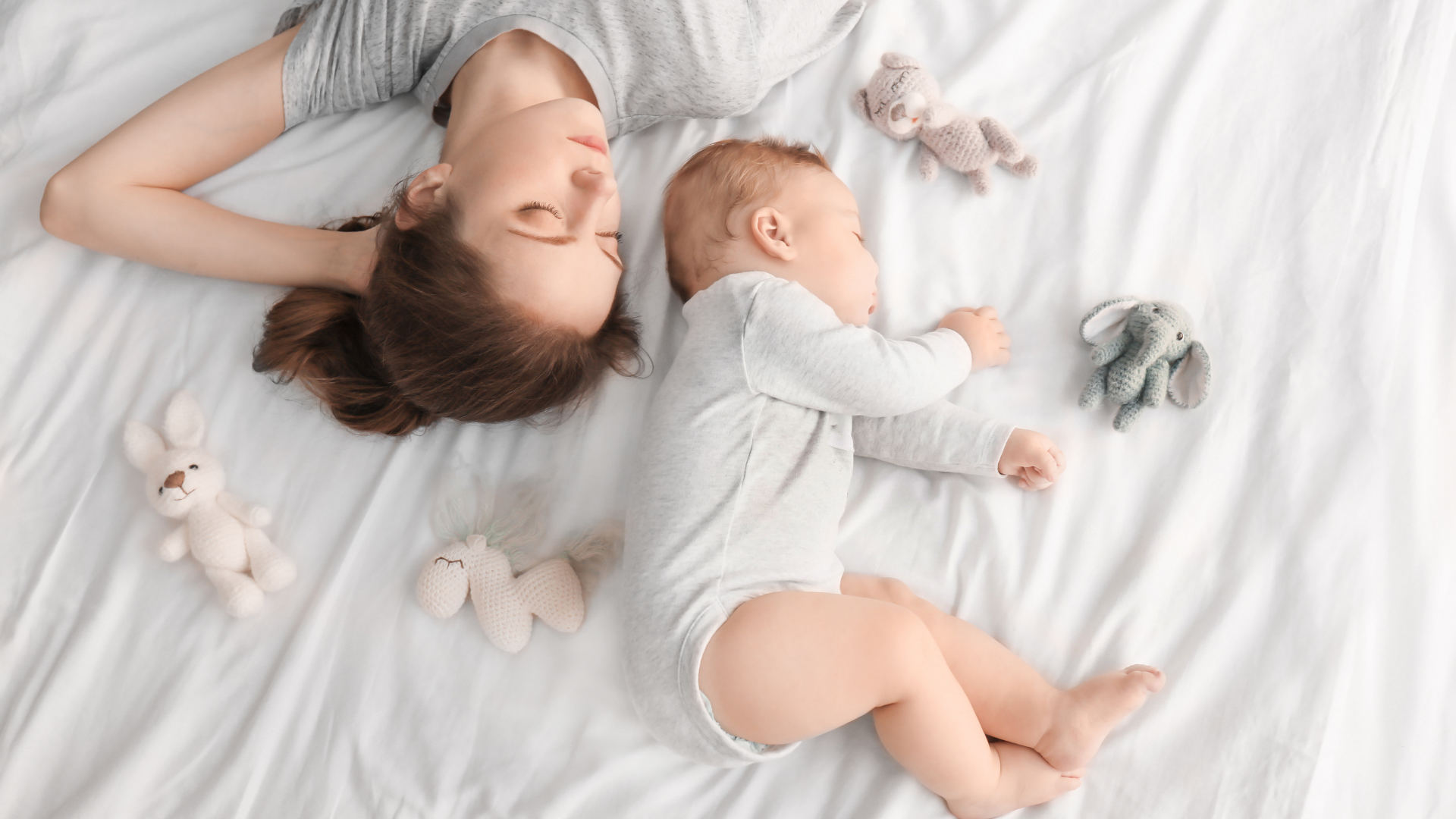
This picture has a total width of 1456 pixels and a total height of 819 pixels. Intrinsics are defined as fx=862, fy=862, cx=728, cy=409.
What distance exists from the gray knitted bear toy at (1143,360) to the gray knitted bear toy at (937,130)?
0.26m

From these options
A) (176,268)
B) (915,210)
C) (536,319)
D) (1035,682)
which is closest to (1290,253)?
(915,210)

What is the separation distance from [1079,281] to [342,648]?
3.55 ft

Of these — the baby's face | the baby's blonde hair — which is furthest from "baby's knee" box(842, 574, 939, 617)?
the baby's blonde hair

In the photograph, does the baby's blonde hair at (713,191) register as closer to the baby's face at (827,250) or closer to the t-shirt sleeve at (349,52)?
the baby's face at (827,250)

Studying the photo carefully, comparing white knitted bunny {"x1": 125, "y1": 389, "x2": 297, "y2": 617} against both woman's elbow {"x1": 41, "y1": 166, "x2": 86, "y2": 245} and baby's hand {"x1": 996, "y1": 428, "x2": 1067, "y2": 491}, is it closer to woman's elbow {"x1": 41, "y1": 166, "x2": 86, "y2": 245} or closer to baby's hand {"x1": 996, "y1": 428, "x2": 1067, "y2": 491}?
woman's elbow {"x1": 41, "y1": 166, "x2": 86, "y2": 245}

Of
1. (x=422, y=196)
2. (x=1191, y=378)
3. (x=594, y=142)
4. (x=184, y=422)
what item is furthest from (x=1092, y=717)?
(x=184, y=422)

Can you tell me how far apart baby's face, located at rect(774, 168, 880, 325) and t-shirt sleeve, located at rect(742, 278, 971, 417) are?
1.7 inches

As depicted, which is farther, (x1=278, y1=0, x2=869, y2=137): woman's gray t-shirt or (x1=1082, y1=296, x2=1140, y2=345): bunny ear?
(x1=278, y1=0, x2=869, y2=137): woman's gray t-shirt

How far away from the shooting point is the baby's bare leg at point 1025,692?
0.97 meters

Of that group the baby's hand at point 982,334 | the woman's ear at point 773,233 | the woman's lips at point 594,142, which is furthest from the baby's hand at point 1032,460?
the woman's lips at point 594,142

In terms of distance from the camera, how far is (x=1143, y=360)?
1074 millimetres

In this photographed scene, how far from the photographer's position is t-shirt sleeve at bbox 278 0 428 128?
1265 mm

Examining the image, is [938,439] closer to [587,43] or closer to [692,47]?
[692,47]

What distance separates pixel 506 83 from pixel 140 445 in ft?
2.28
